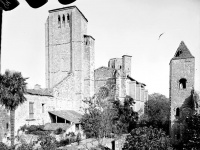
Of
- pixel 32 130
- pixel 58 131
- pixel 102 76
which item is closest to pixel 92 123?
pixel 58 131

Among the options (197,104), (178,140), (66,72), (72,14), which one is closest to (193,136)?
(197,104)

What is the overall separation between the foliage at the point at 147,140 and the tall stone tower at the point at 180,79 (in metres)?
7.45

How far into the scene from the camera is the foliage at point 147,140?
10086 millimetres

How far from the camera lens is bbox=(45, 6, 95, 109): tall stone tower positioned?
30.5 metres

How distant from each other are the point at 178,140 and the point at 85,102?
1513 centimetres

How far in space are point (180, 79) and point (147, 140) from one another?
927 cm

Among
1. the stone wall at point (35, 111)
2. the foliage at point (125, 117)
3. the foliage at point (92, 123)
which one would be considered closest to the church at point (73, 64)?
the stone wall at point (35, 111)

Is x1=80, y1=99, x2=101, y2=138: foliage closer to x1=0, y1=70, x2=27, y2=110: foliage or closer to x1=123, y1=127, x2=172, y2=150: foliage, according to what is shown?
x1=0, y1=70, x2=27, y2=110: foliage

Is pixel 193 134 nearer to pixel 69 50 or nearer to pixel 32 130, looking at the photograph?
pixel 32 130

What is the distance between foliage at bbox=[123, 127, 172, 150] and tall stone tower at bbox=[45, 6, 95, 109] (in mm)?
19386

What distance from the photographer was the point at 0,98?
1481 centimetres

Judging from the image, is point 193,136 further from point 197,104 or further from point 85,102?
point 85,102

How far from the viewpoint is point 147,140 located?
10.2 metres

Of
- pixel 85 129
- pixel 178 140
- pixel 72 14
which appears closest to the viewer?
pixel 178 140
